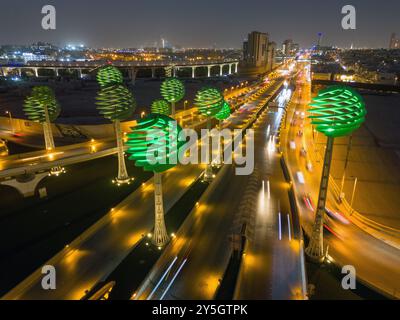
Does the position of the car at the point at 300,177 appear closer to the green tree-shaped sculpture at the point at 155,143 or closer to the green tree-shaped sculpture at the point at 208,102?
the green tree-shaped sculpture at the point at 208,102

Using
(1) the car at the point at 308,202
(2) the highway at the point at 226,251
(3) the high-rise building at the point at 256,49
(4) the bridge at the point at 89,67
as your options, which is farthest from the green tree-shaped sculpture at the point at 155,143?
(3) the high-rise building at the point at 256,49

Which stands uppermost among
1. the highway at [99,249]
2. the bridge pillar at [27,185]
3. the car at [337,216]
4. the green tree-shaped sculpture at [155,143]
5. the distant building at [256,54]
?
the distant building at [256,54]

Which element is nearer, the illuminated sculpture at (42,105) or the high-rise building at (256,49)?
the illuminated sculpture at (42,105)

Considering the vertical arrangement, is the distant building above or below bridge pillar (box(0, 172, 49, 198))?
above

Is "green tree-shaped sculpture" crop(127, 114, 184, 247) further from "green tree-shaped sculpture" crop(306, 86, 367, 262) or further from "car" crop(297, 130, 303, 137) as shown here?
"car" crop(297, 130, 303, 137)

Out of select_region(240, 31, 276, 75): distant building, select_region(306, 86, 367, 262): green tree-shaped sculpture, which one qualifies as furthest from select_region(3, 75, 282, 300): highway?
select_region(240, 31, 276, 75): distant building

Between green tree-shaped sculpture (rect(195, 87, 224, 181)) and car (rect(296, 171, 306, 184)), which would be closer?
green tree-shaped sculpture (rect(195, 87, 224, 181))
